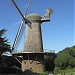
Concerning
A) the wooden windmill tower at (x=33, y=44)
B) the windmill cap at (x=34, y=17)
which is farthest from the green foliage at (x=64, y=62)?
the windmill cap at (x=34, y=17)

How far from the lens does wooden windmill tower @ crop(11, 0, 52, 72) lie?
2060 inches

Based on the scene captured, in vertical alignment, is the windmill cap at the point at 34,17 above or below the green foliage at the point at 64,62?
above

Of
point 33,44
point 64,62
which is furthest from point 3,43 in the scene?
point 64,62

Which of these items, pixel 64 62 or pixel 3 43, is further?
pixel 64 62

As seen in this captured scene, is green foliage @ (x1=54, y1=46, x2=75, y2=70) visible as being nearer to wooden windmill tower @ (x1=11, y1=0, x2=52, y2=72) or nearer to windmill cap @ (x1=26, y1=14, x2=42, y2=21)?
wooden windmill tower @ (x1=11, y1=0, x2=52, y2=72)

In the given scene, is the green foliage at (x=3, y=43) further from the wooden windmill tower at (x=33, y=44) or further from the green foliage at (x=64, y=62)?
the green foliage at (x=64, y=62)

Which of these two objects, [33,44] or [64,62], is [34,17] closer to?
[33,44]

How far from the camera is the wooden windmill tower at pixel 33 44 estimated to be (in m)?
52.3

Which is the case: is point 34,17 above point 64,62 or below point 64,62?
above

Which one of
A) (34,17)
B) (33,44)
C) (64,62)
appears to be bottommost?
(64,62)

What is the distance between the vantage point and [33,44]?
5225 cm

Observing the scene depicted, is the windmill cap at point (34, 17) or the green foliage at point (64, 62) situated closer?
the windmill cap at point (34, 17)

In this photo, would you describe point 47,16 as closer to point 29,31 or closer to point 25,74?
point 29,31

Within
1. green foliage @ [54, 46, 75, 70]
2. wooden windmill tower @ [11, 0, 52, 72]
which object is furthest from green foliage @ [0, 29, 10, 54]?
green foliage @ [54, 46, 75, 70]
